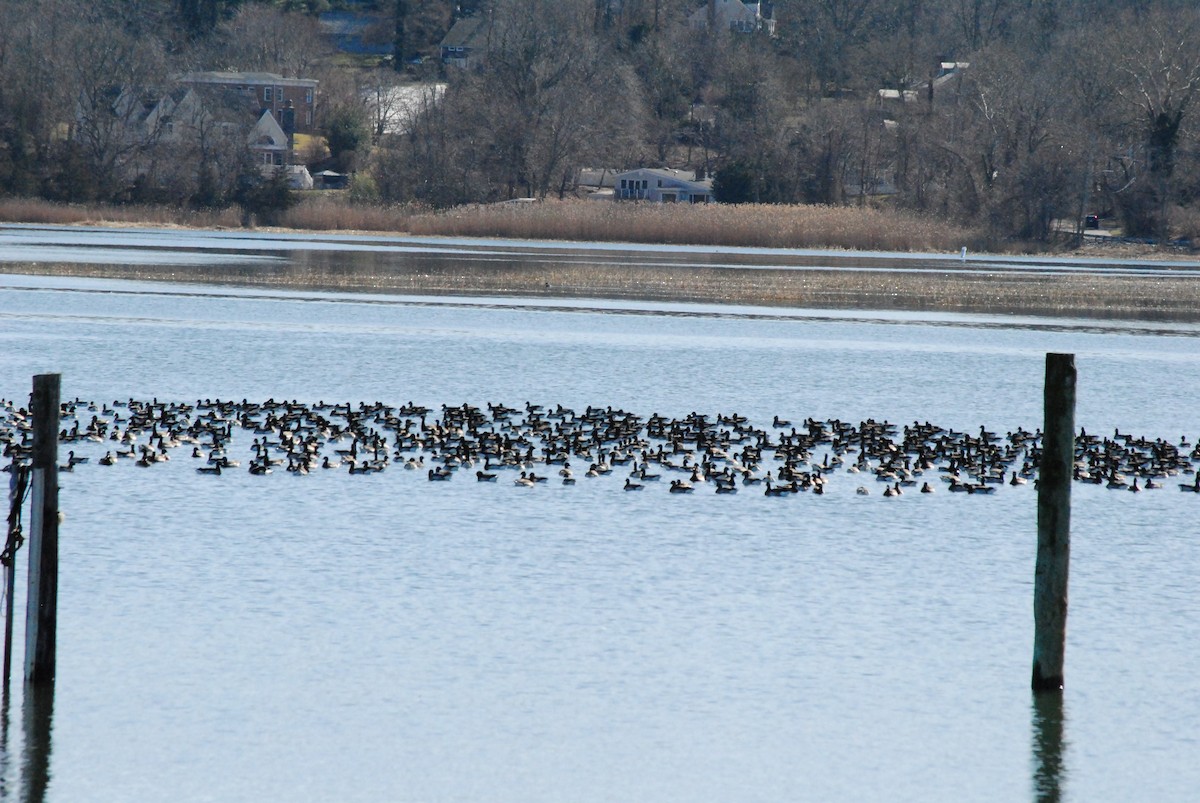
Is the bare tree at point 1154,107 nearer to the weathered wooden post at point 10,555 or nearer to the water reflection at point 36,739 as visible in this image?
the weathered wooden post at point 10,555

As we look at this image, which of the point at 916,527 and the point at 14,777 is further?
the point at 916,527

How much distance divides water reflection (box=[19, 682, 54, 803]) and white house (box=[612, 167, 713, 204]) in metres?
101

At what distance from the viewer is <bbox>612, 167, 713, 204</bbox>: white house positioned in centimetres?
11475

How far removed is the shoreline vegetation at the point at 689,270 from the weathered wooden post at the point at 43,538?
41.0m

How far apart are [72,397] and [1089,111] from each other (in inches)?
3437

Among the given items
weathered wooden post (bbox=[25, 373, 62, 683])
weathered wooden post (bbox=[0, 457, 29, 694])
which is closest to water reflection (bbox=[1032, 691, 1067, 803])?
weathered wooden post (bbox=[25, 373, 62, 683])

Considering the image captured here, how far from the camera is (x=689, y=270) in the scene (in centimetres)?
6869

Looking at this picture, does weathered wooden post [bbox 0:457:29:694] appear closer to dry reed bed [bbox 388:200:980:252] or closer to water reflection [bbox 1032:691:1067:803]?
water reflection [bbox 1032:691:1067:803]

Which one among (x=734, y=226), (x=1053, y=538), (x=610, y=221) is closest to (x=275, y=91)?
(x=610, y=221)

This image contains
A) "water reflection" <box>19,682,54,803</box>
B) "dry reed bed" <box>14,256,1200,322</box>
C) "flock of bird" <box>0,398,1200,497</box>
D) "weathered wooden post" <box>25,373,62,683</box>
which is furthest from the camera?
"dry reed bed" <box>14,256,1200,322</box>

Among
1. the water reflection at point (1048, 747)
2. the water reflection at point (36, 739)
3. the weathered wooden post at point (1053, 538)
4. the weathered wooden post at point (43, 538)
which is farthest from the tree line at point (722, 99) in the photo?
the water reflection at point (36, 739)

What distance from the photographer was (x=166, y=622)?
48.3 feet

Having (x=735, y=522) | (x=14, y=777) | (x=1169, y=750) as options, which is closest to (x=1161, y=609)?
(x=1169, y=750)

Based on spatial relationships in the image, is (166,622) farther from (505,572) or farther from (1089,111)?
(1089,111)
